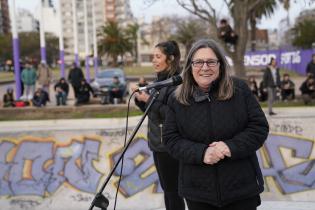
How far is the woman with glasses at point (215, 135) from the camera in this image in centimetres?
264

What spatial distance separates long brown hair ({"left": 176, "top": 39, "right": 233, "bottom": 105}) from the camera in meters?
2.71

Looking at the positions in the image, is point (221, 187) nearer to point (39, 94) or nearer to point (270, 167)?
point (270, 167)

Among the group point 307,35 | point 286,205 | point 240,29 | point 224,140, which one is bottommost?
point 286,205

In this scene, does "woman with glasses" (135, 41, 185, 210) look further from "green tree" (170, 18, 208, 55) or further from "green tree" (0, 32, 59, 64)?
"green tree" (0, 32, 59, 64)

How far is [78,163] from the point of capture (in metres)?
6.55

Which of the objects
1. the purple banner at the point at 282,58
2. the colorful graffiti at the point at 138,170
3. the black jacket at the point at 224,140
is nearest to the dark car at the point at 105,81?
the colorful graffiti at the point at 138,170

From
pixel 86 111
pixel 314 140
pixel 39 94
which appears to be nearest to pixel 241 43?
pixel 86 111

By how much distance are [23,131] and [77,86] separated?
1030 cm

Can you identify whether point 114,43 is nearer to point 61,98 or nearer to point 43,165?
point 61,98

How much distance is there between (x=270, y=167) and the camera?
6.38 metres

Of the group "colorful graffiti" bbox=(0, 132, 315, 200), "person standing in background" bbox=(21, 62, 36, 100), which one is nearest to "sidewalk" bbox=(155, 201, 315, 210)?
"colorful graffiti" bbox=(0, 132, 315, 200)

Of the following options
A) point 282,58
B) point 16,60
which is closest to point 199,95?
point 16,60

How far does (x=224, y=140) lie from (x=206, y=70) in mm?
426

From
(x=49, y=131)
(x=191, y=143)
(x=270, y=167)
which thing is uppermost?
(x=191, y=143)
